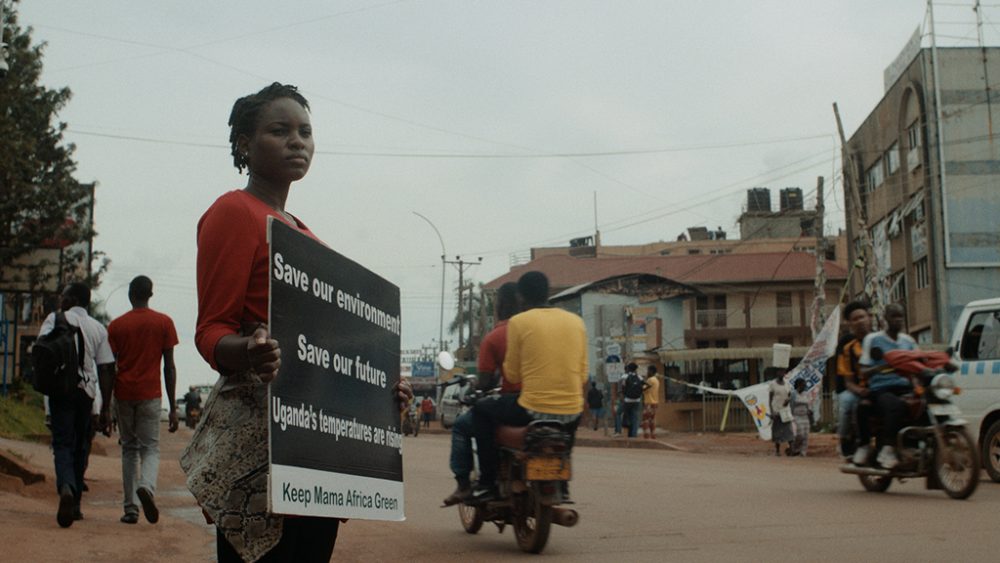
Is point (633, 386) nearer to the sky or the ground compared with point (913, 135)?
nearer to the ground

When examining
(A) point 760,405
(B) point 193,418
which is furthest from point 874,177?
(B) point 193,418

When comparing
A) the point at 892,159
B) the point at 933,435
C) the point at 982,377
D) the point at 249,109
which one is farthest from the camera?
the point at 892,159

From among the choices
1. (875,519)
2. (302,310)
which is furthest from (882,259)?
(302,310)

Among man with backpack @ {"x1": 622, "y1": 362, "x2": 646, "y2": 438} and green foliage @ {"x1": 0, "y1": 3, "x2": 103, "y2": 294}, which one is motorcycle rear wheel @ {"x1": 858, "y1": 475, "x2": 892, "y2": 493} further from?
green foliage @ {"x1": 0, "y1": 3, "x2": 103, "y2": 294}

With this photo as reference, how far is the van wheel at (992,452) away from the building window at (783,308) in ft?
195

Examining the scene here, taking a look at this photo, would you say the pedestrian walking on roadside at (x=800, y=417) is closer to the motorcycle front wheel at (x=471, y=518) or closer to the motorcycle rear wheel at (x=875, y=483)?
the motorcycle rear wheel at (x=875, y=483)

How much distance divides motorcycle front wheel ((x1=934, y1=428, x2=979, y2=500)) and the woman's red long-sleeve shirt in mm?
9050

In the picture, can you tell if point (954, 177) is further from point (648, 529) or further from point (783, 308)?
point (783, 308)

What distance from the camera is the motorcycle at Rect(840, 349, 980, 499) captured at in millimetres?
10633

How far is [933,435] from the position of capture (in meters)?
10.8

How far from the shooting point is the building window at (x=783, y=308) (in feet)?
234

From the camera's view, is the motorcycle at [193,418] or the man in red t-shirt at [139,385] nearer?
the motorcycle at [193,418]

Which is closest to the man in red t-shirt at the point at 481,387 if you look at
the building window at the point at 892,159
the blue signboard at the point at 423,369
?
the building window at the point at 892,159

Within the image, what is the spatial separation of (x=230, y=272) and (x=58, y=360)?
5969 millimetres
